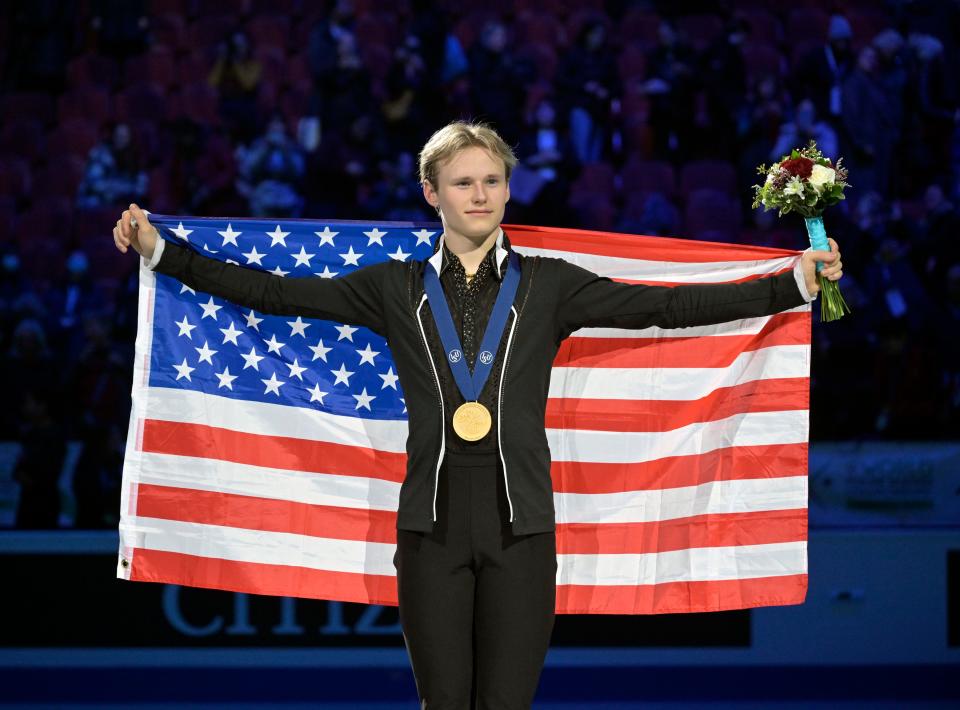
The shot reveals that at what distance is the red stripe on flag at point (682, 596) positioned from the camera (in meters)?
3.56

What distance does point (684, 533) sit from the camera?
3609 millimetres

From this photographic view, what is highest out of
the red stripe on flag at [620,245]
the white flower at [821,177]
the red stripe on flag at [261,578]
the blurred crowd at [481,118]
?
the blurred crowd at [481,118]

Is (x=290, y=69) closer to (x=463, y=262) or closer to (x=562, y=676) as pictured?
(x=562, y=676)

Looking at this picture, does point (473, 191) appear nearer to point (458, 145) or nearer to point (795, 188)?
point (458, 145)

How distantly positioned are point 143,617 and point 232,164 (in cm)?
337

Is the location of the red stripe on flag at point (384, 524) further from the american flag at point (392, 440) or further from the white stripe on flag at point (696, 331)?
the white stripe on flag at point (696, 331)

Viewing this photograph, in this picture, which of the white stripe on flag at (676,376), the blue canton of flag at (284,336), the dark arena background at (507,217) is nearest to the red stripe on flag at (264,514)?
the blue canton of flag at (284,336)

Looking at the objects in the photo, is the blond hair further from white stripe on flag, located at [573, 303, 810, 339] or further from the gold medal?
white stripe on flag, located at [573, 303, 810, 339]

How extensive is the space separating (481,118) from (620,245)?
421cm

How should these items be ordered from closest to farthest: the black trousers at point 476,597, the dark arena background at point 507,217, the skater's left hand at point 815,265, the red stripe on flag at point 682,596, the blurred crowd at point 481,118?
the black trousers at point 476,597 → the skater's left hand at point 815,265 → the red stripe on flag at point 682,596 → the dark arena background at point 507,217 → the blurred crowd at point 481,118

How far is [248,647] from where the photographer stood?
5.46 meters

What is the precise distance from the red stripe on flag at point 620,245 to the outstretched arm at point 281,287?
0.93 metres

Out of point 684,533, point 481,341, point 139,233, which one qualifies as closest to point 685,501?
point 684,533

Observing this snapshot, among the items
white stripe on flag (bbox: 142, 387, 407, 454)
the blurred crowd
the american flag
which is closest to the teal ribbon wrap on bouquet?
the american flag
